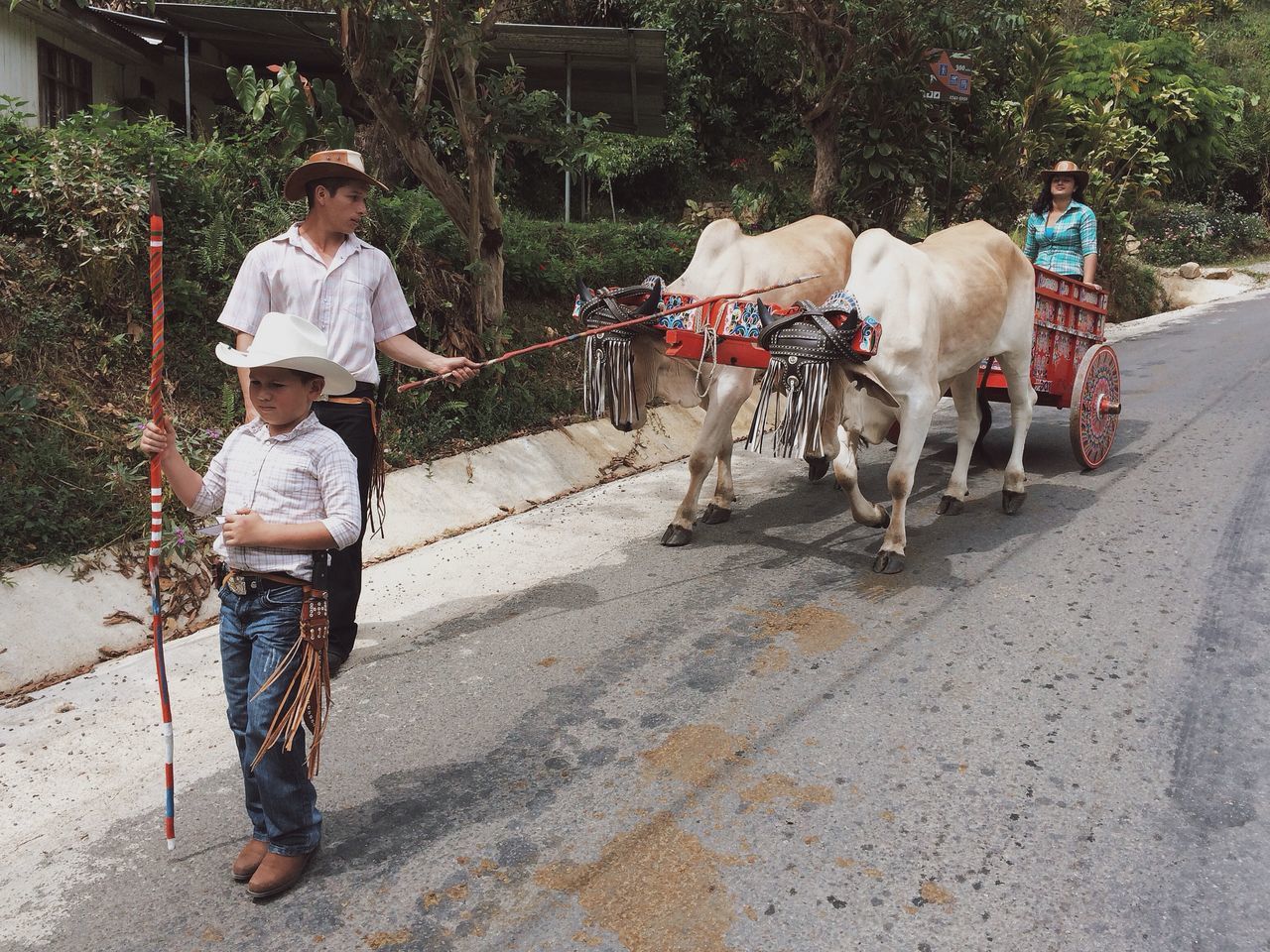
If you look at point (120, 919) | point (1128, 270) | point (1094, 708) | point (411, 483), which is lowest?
point (120, 919)

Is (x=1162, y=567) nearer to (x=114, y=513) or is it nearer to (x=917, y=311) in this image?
(x=917, y=311)

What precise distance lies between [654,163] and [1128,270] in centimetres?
866

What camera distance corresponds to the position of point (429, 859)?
10.3 ft

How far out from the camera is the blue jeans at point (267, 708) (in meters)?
2.91

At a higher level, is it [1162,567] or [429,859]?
[1162,567]

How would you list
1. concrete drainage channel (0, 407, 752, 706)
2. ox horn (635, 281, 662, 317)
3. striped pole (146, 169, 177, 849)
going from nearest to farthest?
striped pole (146, 169, 177, 849) → concrete drainage channel (0, 407, 752, 706) → ox horn (635, 281, 662, 317)

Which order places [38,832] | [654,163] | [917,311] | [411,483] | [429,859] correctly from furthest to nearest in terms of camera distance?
[654,163]
[411,483]
[917,311]
[38,832]
[429,859]

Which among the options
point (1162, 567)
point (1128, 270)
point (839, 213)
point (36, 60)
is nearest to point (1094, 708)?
point (1162, 567)

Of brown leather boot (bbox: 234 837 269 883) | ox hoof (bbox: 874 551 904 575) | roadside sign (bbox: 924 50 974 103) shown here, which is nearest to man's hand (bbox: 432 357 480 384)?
brown leather boot (bbox: 234 837 269 883)

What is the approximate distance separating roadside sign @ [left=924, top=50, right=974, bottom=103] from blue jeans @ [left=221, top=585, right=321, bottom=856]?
34.2 feet

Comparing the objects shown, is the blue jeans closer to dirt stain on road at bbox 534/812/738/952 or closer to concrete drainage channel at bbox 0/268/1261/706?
dirt stain on road at bbox 534/812/738/952

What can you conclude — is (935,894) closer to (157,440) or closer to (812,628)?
(812,628)

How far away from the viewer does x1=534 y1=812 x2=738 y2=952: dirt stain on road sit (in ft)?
9.16

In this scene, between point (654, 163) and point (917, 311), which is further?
point (654, 163)
